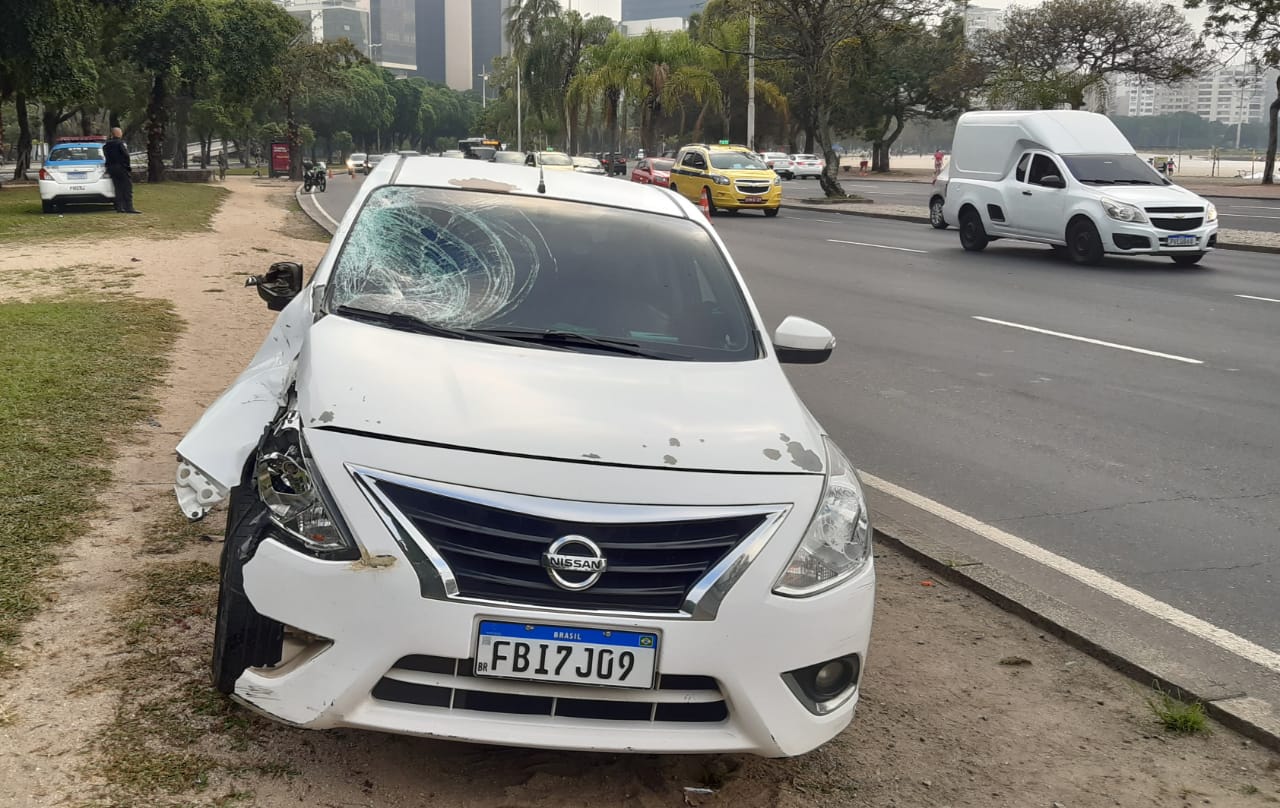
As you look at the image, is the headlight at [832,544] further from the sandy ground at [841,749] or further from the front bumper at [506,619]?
the sandy ground at [841,749]

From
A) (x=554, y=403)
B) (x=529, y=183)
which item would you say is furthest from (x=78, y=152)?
(x=554, y=403)

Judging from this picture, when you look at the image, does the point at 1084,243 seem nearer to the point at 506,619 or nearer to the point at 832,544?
the point at 832,544

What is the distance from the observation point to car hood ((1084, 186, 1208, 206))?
730 inches

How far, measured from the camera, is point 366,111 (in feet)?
410

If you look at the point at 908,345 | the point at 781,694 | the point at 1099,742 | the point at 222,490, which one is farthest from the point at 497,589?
the point at 908,345

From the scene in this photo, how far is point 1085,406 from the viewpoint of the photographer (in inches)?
349

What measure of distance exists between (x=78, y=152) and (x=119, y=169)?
2333 millimetres

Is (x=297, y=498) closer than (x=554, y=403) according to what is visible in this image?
Yes

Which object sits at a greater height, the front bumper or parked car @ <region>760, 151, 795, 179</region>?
parked car @ <region>760, 151, 795, 179</region>

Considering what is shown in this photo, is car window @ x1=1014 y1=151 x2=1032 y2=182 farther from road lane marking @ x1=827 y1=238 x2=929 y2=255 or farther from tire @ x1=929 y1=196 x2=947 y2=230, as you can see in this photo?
tire @ x1=929 y1=196 x2=947 y2=230

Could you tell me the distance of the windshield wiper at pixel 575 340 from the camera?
4.27 meters

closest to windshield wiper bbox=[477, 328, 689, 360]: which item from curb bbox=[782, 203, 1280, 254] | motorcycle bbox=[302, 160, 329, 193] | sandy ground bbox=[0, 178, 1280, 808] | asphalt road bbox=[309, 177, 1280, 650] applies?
sandy ground bbox=[0, 178, 1280, 808]

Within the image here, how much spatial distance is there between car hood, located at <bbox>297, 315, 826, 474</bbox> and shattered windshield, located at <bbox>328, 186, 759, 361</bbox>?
0.25m

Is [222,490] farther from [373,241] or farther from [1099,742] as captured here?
[1099,742]
